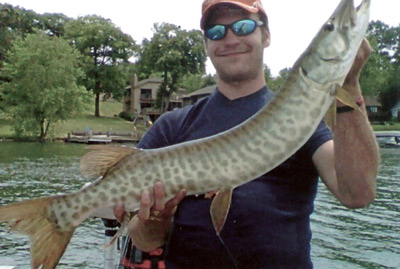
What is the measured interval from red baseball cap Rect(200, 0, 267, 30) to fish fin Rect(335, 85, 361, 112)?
1009 mm

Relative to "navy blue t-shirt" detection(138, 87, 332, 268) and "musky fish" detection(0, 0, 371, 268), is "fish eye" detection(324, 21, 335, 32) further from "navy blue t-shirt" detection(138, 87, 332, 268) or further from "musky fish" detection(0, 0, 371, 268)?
"navy blue t-shirt" detection(138, 87, 332, 268)

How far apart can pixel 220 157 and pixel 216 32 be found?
3.05 feet

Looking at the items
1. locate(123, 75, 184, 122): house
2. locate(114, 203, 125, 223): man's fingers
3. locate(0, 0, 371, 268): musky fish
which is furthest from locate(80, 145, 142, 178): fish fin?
locate(123, 75, 184, 122): house

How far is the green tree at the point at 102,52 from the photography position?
64.6 meters

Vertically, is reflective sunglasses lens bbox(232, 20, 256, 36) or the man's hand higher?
reflective sunglasses lens bbox(232, 20, 256, 36)

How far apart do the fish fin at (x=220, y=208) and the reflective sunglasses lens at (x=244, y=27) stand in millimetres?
1038

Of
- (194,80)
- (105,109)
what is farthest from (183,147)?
(194,80)

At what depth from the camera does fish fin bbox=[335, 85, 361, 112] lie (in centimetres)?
252

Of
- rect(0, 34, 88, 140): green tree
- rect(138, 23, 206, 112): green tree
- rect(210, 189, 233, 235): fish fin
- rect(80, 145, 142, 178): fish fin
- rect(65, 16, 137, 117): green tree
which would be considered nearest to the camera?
rect(210, 189, 233, 235): fish fin

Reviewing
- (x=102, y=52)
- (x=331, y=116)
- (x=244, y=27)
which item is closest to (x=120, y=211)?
(x=331, y=116)

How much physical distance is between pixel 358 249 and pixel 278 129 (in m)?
10.3

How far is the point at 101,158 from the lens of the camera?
2984mm

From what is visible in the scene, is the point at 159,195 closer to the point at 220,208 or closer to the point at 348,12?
the point at 220,208

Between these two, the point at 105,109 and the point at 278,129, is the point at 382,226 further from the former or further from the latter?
the point at 105,109
